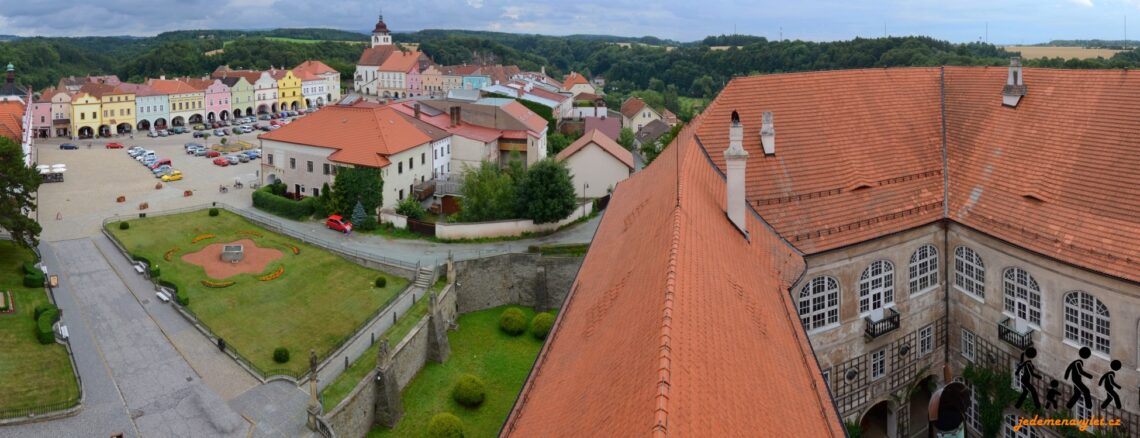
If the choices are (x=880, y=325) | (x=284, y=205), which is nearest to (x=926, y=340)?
(x=880, y=325)

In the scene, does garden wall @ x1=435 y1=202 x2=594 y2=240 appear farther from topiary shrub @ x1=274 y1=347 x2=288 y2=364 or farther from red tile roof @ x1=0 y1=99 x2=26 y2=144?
red tile roof @ x1=0 y1=99 x2=26 y2=144

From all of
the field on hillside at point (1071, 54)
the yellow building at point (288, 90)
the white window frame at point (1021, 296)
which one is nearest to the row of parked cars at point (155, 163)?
the yellow building at point (288, 90)

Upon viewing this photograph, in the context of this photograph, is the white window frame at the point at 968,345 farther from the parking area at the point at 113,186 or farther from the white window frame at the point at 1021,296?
the parking area at the point at 113,186

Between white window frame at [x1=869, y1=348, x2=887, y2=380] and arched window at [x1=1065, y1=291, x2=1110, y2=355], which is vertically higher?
arched window at [x1=1065, y1=291, x2=1110, y2=355]

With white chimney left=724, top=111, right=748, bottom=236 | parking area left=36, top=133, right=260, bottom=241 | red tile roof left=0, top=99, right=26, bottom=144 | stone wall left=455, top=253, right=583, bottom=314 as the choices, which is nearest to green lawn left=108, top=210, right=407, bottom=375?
stone wall left=455, top=253, right=583, bottom=314

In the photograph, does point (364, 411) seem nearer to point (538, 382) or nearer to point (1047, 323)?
point (538, 382)

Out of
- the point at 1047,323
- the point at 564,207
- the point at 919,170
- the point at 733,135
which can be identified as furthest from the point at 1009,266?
the point at 564,207

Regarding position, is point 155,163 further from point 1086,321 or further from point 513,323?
point 1086,321
